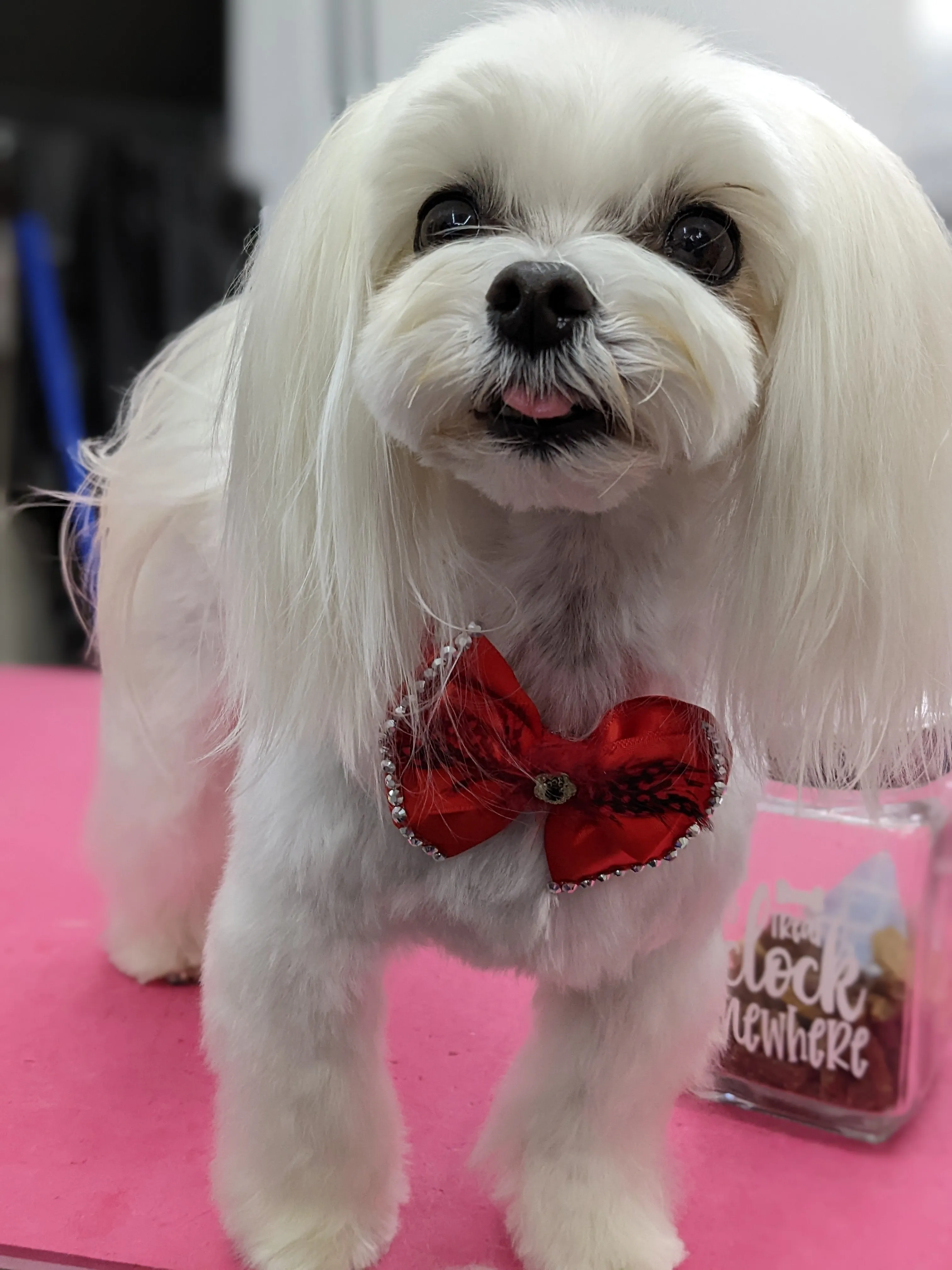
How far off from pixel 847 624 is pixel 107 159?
179 cm

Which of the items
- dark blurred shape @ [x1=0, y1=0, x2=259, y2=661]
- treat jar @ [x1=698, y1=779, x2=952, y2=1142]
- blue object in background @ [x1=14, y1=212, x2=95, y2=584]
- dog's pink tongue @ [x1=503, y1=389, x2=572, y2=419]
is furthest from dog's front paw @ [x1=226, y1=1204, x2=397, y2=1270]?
blue object in background @ [x1=14, y1=212, x2=95, y2=584]

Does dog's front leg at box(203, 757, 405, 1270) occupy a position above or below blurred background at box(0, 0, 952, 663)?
below

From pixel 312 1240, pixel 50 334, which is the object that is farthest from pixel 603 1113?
pixel 50 334

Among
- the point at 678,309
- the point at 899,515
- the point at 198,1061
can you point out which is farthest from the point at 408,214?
the point at 198,1061

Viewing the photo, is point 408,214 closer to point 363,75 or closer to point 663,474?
point 663,474

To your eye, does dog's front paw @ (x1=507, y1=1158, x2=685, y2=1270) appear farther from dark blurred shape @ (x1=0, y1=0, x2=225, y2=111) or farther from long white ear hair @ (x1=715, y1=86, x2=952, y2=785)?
dark blurred shape @ (x1=0, y1=0, x2=225, y2=111)

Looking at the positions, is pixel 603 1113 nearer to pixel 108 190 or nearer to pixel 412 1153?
pixel 412 1153

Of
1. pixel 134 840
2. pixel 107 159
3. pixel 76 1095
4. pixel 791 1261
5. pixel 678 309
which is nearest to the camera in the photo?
pixel 678 309

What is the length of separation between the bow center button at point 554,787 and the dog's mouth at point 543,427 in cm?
19

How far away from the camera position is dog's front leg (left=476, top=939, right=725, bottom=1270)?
2.38 ft

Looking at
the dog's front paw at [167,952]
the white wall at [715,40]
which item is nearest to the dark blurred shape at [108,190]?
the white wall at [715,40]

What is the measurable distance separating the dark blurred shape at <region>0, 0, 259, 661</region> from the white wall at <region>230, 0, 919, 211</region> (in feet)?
2.51

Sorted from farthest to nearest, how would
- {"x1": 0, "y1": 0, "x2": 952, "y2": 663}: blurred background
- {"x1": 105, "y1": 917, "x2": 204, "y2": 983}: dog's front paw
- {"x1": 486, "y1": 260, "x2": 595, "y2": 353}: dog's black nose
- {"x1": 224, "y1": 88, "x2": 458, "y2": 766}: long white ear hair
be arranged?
1. {"x1": 0, "y1": 0, "x2": 952, "y2": 663}: blurred background
2. {"x1": 105, "y1": 917, "x2": 204, "y2": 983}: dog's front paw
3. {"x1": 224, "y1": 88, "x2": 458, "y2": 766}: long white ear hair
4. {"x1": 486, "y1": 260, "x2": 595, "y2": 353}: dog's black nose

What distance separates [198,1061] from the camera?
872 millimetres
